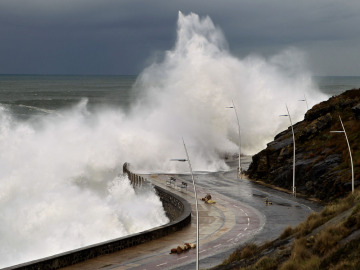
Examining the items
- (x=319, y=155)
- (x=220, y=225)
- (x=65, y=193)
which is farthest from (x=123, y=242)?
(x=319, y=155)

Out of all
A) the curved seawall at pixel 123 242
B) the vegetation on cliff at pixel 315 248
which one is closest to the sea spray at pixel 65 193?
the curved seawall at pixel 123 242

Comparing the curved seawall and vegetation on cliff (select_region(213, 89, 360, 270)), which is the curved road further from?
vegetation on cliff (select_region(213, 89, 360, 270))

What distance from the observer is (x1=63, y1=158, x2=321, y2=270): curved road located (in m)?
21.6

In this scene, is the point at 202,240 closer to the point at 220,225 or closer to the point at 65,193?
the point at 220,225

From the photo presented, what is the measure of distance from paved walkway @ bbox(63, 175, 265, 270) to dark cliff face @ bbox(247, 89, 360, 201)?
550cm

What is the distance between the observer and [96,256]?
22.0 m

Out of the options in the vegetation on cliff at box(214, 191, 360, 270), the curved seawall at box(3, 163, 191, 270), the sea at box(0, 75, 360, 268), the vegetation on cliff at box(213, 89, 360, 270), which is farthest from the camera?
the sea at box(0, 75, 360, 268)

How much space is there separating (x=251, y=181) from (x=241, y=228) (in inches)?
679

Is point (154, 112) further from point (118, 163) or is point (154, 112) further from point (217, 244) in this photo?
point (217, 244)

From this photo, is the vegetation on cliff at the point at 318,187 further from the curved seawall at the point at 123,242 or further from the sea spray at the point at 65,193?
the sea spray at the point at 65,193

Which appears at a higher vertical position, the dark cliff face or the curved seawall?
the dark cliff face

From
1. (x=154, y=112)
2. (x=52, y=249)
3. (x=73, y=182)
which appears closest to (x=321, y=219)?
(x=52, y=249)

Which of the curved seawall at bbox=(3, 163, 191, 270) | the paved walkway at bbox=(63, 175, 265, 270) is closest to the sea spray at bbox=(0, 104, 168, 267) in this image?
the curved seawall at bbox=(3, 163, 191, 270)

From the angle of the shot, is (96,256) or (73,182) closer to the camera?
(96,256)
